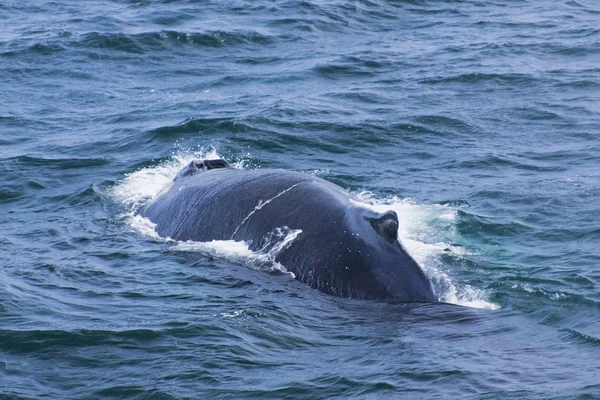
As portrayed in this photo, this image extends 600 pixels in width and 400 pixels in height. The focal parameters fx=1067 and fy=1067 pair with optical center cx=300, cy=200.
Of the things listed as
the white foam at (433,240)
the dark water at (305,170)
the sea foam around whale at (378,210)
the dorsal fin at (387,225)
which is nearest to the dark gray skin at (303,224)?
the dorsal fin at (387,225)

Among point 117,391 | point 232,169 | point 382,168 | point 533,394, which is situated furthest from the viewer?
point 382,168

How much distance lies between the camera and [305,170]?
2016 centimetres

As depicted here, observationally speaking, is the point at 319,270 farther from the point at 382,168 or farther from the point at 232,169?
the point at 382,168

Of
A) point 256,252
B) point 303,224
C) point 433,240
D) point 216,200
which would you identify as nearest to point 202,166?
point 216,200

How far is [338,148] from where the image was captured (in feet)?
71.7

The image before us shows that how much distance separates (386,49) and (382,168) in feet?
38.0

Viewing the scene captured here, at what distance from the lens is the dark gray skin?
1181cm

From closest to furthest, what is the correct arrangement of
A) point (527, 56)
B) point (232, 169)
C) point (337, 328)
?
point (337, 328) < point (232, 169) < point (527, 56)

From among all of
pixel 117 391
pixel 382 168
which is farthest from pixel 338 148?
pixel 117 391

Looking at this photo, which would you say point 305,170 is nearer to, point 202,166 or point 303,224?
point 202,166

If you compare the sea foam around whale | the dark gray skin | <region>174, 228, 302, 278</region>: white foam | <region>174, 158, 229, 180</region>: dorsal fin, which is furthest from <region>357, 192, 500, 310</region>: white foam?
<region>174, 158, 229, 180</region>: dorsal fin

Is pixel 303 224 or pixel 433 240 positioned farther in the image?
pixel 433 240

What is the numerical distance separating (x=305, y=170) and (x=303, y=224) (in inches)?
282

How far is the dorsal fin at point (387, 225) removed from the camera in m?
11.8
